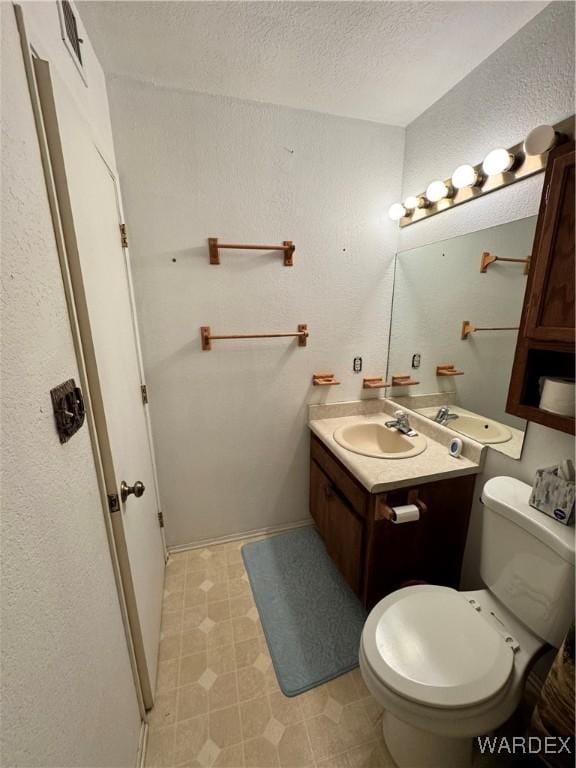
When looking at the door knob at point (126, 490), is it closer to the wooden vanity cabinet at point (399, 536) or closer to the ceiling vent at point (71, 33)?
the wooden vanity cabinet at point (399, 536)

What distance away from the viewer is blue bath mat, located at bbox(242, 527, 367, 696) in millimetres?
1303

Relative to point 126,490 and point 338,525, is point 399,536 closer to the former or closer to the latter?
point 338,525

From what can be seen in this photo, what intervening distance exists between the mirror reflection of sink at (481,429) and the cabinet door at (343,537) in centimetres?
67

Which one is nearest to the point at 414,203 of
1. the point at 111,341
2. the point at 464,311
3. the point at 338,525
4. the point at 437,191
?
the point at 437,191

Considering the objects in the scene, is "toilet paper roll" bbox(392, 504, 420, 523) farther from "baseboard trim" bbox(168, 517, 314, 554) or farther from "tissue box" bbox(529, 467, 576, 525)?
"baseboard trim" bbox(168, 517, 314, 554)

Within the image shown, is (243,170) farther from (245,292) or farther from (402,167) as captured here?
(402,167)

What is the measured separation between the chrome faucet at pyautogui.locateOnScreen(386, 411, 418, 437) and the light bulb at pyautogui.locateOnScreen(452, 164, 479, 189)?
111 cm

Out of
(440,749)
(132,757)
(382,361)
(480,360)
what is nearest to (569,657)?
(440,749)

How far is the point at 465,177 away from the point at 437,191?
0.17 metres

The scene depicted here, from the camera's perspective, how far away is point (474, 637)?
0.97 m

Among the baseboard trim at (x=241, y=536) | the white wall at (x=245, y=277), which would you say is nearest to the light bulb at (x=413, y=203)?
the white wall at (x=245, y=277)

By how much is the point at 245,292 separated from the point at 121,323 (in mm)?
662

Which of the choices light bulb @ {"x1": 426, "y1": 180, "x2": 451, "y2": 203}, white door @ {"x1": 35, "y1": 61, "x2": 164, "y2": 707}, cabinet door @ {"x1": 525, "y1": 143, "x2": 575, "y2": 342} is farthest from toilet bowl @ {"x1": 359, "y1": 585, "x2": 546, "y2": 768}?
light bulb @ {"x1": 426, "y1": 180, "x2": 451, "y2": 203}

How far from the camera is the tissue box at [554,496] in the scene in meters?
0.92
